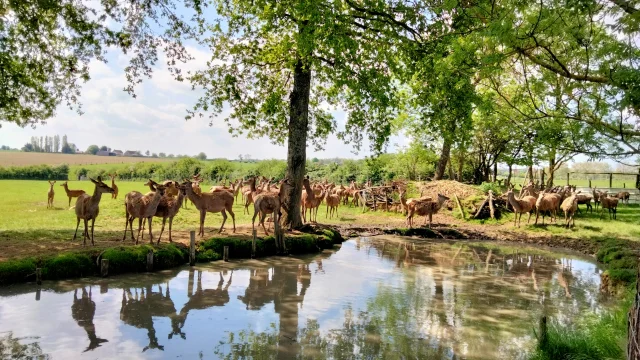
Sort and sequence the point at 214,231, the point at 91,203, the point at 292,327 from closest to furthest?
the point at 292,327 < the point at 91,203 < the point at 214,231

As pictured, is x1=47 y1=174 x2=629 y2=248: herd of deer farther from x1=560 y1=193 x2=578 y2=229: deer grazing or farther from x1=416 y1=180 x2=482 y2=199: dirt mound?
x1=416 y1=180 x2=482 y2=199: dirt mound

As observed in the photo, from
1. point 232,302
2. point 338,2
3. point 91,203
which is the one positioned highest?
point 338,2

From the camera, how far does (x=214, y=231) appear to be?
15.1 meters

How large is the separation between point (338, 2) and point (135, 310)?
985 centimetres

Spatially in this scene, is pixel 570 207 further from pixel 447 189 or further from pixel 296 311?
pixel 296 311

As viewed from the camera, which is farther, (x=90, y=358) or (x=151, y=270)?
(x=151, y=270)

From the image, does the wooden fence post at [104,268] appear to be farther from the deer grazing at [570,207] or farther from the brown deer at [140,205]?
the deer grazing at [570,207]

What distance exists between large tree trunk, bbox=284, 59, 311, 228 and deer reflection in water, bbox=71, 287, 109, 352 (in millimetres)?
8437

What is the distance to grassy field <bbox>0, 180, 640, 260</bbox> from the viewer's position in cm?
1207

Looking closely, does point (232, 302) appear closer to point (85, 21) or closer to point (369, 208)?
point (85, 21)

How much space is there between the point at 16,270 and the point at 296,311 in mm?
5942

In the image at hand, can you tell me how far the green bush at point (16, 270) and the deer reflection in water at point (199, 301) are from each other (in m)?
3.30

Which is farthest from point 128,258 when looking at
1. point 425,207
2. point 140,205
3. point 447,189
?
point 447,189

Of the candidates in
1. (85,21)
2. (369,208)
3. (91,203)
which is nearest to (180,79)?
(85,21)
